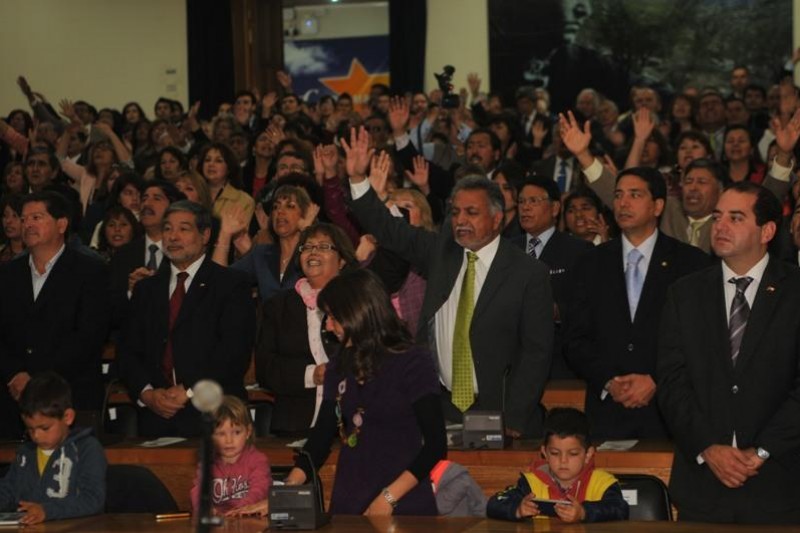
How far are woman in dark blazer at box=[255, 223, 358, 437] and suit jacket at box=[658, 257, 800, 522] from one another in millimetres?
1645

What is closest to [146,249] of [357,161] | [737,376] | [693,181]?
[357,161]

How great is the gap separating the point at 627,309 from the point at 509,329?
498 mm

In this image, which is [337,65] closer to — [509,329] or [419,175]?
[419,175]

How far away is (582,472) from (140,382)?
2.52 meters

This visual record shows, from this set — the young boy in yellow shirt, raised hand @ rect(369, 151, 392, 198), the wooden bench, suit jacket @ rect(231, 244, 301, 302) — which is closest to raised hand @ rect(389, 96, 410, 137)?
suit jacket @ rect(231, 244, 301, 302)

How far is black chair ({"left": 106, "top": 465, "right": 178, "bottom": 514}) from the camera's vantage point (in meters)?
4.98

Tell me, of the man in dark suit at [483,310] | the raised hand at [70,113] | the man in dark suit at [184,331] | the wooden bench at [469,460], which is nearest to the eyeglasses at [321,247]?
the man in dark suit at [483,310]

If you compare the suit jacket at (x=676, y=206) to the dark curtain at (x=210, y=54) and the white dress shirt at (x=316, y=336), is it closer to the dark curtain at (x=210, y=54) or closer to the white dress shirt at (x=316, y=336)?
the white dress shirt at (x=316, y=336)

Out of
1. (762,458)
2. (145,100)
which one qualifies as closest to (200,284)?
(762,458)

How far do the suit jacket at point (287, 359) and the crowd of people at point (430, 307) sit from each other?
0.01m

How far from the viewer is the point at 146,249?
7656 mm

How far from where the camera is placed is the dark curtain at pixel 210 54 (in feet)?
56.3

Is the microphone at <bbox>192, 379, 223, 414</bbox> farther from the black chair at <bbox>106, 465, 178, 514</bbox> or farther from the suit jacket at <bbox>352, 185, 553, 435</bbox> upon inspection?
the suit jacket at <bbox>352, 185, 553, 435</bbox>

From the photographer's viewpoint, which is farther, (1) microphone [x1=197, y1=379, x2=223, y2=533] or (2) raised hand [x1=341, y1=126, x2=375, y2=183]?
(2) raised hand [x1=341, y1=126, x2=375, y2=183]
